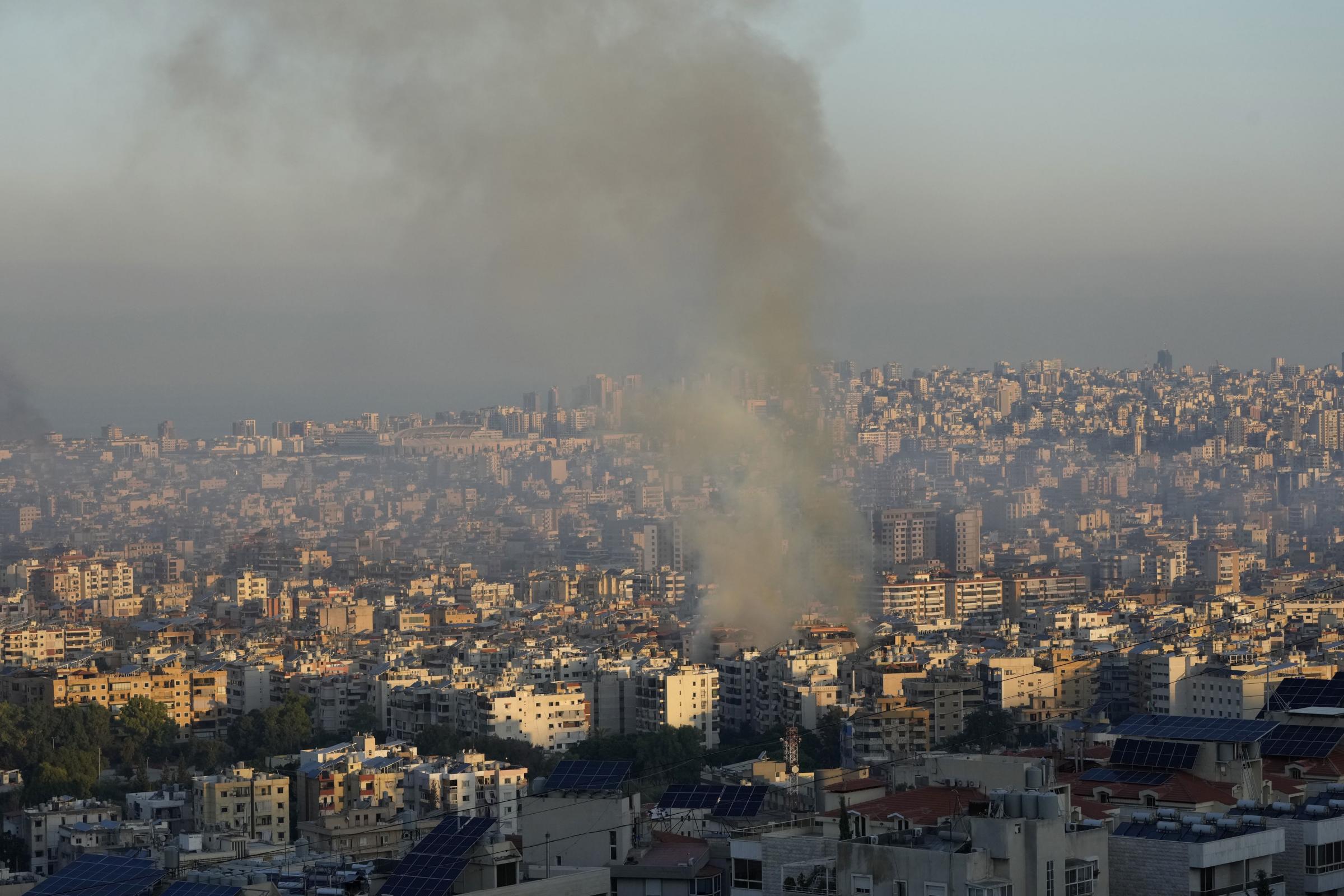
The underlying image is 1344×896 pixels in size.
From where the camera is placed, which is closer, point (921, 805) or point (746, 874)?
point (746, 874)

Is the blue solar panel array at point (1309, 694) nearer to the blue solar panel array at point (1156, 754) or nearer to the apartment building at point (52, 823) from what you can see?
the blue solar panel array at point (1156, 754)

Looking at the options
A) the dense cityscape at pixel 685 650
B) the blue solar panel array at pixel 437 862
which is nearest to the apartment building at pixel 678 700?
the dense cityscape at pixel 685 650

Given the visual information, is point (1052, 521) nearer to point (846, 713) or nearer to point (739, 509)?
point (739, 509)

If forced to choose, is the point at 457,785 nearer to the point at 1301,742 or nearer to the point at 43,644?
the point at 1301,742

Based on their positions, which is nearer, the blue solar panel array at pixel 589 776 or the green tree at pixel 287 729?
the blue solar panel array at pixel 589 776

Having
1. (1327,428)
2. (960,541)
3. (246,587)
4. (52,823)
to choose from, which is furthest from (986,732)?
(1327,428)

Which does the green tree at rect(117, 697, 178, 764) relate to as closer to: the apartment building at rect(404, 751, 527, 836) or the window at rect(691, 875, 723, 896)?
the apartment building at rect(404, 751, 527, 836)
